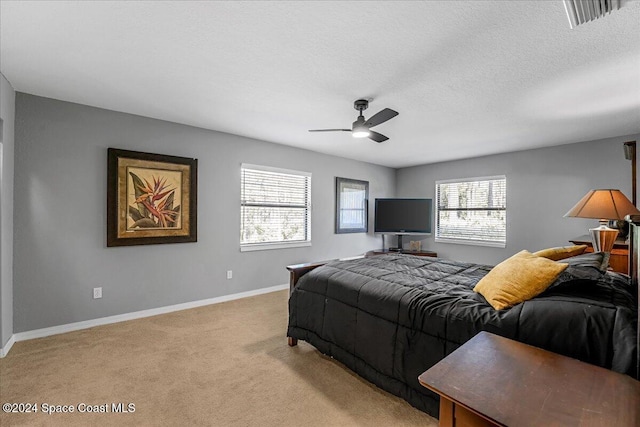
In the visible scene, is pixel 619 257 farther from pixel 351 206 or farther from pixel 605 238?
pixel 351 206

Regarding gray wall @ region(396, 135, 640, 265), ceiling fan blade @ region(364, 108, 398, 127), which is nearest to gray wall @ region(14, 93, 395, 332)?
ceiling fan blade @ region(364, 108, 398, 127)

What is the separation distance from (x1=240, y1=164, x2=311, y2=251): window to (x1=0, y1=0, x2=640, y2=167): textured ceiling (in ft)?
3.73

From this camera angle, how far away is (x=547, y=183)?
466 centimetres

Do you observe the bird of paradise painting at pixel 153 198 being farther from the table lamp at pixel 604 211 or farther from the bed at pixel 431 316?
the table lamp at pixel 604 211

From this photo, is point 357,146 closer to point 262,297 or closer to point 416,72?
point 416,72

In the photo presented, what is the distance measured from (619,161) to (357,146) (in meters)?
3.72

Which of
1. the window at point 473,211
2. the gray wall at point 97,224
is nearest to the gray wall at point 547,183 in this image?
the window at point 473,211

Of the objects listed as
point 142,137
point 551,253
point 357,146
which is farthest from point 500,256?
point 142,137

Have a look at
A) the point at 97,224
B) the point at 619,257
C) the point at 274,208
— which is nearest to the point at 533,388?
the point at 619,257

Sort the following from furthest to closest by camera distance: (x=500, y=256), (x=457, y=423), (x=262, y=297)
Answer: (x=500, y=256) → (x=262, y=297) → (x=457, y=423)

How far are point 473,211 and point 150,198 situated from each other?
5.56 metres

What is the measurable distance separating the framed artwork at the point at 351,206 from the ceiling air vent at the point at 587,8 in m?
4.29

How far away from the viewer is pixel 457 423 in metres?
0.94

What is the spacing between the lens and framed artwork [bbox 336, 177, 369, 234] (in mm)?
5664
